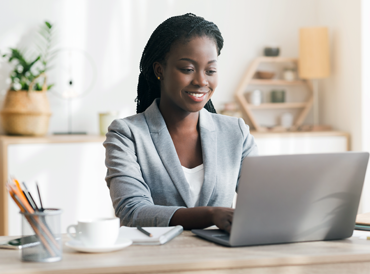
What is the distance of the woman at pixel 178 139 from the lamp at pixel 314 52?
2.07 m

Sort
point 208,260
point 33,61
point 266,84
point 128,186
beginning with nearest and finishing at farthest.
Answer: point 208,260, point 128,186, point 33,61, point 266,84

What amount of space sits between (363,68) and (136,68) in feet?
5.38

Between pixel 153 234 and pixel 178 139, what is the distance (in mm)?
604

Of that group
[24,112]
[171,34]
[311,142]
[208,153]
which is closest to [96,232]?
[208,153]

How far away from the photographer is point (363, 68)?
3.37m

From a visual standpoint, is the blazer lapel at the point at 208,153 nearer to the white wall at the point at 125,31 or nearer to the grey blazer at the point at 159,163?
the grey blazer at the point at 159,163

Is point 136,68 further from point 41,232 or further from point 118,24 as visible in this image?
point 41,232

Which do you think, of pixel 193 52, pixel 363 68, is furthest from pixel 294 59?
pixel 193 52

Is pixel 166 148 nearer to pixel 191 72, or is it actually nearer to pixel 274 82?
pixel 191 72

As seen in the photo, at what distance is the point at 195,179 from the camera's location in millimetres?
1658

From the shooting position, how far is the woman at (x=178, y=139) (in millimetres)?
1583

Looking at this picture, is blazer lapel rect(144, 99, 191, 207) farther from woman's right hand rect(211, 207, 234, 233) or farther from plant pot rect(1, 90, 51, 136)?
plant pot rect(1, 90, 51, 136)

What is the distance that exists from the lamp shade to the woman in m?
2.07

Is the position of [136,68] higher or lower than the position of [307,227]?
higher
